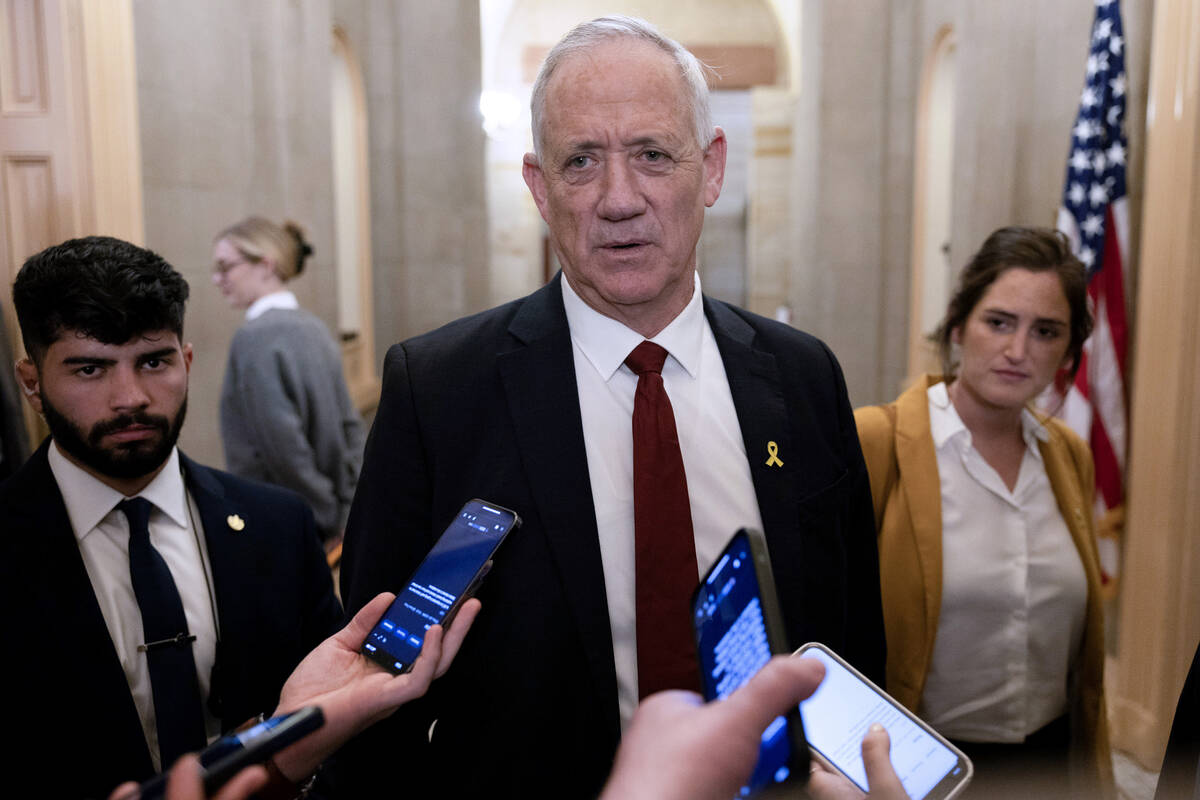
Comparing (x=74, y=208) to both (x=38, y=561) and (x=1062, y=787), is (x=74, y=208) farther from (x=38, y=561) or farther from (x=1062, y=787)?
(x=1062, y=787)

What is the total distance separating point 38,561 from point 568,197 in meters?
1.11

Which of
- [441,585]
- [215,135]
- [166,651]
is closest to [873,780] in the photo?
[441,585]

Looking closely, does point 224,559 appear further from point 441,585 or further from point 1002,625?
point 1002,625

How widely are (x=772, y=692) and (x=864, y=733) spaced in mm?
605

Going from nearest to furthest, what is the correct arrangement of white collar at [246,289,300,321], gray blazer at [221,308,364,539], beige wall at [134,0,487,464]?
gray blazer at [221,308,364,539], white collar at [246,289,300,321], beige wall at [134,0,487,464]

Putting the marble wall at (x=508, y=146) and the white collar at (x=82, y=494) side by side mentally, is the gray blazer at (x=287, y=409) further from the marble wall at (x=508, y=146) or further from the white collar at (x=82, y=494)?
the white collar at (x=82, y=494)

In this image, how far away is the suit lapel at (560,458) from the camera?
5.00 feet

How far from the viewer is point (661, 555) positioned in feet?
5.14

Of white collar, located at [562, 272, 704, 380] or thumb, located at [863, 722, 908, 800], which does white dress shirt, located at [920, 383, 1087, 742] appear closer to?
white collar, located at [562, 272, 704, 380]

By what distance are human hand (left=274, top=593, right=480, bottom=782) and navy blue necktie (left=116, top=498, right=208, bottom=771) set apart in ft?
1.38

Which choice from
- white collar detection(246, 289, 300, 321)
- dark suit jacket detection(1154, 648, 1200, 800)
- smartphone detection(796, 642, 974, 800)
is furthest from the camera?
white collar detection(246, 289, 300, 321)

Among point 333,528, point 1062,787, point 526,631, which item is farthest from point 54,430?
point 333,528

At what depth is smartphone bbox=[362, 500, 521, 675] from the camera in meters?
1.34

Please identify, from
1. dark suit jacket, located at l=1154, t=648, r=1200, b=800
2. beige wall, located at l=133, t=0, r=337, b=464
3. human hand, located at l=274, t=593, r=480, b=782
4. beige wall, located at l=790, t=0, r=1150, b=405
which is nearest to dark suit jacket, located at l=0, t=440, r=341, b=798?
human hand, located at l=274, t=593, r=480, b=782
